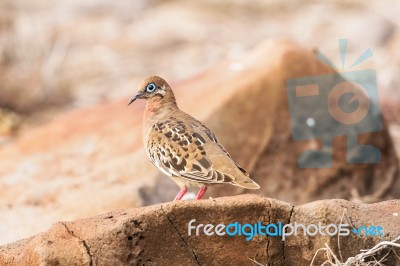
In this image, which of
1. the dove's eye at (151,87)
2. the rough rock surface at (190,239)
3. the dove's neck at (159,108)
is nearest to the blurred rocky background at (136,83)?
the dove's neck at (159,108)

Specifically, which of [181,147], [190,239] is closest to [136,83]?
[181,147]

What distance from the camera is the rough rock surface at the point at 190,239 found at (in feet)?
16.7

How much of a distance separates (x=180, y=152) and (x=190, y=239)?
627 millimetres

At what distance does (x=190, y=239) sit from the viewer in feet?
17.0

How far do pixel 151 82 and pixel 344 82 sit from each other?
4.06 metres

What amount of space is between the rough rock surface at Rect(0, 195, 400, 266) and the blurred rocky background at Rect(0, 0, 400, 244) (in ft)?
8.49

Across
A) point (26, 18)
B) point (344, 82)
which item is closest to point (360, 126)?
point (344, 82)

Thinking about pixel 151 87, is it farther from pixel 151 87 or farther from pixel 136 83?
pixel 136 83

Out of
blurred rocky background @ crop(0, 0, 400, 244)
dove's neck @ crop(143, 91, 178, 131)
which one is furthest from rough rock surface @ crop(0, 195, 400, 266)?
blurred rocky background @ crop(0, 0, 400, 244)

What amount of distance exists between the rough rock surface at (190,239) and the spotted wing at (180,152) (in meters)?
0.30

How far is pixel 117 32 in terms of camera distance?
61.9ft

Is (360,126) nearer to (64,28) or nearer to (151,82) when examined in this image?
(151,82)

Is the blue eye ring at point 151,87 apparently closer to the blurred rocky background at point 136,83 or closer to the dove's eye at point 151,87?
the dove's eye at point 151,87

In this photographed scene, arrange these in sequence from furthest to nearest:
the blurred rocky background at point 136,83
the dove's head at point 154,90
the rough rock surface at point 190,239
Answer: the blurred rocky background at point 136,83
the dove's head at point 154,90
the rough rock surface at point 190,239
